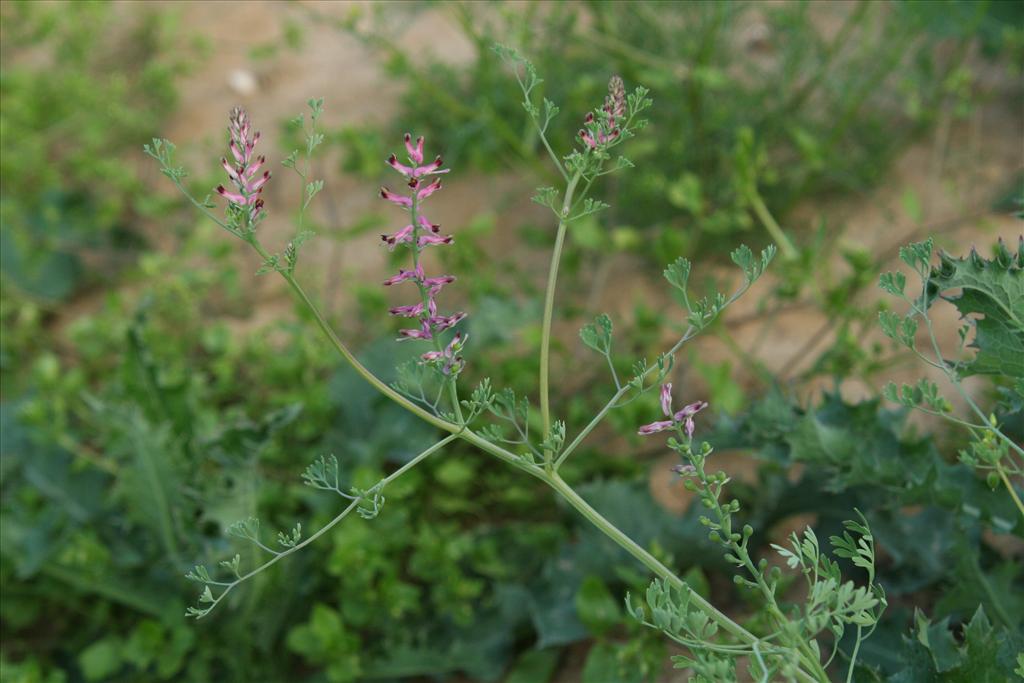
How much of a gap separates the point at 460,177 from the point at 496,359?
86 centimetres

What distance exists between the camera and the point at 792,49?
286 centimetres

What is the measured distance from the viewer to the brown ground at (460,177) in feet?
8.73

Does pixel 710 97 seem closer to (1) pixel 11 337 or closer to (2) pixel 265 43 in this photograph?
(2) pixel 265 43

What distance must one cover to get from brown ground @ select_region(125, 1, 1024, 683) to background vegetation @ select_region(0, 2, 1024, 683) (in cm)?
1

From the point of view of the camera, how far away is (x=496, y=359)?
266 cm

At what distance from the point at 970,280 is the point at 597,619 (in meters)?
0.91

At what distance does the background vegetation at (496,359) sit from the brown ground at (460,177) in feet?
0.04

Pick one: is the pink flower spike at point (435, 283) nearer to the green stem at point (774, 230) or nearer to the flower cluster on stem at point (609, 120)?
the flower cluster on stem at point (609, 120)

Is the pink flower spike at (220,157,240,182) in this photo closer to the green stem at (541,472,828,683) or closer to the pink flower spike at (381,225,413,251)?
the pink flower spike at (381,225,413,251)

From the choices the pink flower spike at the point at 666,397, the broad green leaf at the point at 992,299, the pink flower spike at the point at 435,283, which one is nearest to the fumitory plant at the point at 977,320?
the broad green leaf at the point at 992,299

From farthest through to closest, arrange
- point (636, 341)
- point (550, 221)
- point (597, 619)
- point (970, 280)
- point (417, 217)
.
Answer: point (550, 221), point (636, 341), point (597, 619), point (970, 280), point (417, 217)

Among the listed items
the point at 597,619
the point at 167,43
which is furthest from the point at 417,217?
the point at 167,43

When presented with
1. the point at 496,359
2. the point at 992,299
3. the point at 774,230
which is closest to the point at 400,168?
the point at 992,299

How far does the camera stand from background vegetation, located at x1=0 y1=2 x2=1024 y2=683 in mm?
1943
